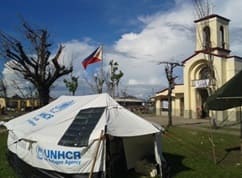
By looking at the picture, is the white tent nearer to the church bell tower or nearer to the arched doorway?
the church bell tower

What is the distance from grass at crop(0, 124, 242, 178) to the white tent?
3.10 feet

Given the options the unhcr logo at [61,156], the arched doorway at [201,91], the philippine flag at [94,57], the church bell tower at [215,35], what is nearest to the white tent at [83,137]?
the unhcr logo at [61,156]

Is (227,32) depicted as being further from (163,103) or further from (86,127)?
(86,127)

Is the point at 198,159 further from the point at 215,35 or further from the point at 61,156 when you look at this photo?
the point at 215,35

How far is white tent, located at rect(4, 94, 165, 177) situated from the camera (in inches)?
329

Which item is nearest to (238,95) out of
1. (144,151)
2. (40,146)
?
(144,151)

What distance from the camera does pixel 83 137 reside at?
337 inches

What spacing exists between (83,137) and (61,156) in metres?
0.69

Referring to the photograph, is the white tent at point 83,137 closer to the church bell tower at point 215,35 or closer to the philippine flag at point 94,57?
the philippine flag at point 94,57

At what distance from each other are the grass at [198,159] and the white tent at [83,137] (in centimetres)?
94

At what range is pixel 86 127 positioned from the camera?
8898 millimetres

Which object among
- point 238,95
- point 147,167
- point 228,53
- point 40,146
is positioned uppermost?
point 228,53

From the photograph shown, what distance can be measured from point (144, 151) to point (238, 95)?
432 cm

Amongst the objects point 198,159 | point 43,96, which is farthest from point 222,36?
point 198,159
